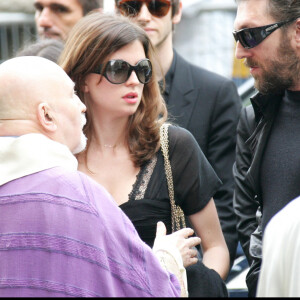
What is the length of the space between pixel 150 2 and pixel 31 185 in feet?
7.95

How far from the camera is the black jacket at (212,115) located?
4.33 m

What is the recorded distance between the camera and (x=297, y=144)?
3453 millimetres

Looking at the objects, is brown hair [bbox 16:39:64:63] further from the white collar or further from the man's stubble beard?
the white collar

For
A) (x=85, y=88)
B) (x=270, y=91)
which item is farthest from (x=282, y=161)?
(x=85, y=88)

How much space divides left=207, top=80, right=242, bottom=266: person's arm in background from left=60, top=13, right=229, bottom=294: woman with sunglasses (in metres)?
0.53

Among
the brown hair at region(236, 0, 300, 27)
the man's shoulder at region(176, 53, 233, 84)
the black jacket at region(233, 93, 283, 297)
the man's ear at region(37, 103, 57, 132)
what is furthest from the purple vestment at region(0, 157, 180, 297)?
the man's shoulder at region(176, 53, 233, 84)

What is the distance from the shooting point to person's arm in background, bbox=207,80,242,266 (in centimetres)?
425

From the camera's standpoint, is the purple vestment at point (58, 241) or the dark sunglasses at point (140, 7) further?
the dark sunglasses at point (140, 7)

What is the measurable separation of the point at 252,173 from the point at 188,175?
31cm

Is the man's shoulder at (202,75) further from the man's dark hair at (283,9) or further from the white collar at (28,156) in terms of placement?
the white collar at (28,156)

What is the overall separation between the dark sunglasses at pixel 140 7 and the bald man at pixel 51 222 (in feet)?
6.86

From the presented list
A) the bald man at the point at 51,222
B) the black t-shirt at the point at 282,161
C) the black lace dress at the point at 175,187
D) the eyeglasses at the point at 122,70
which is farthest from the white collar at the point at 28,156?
the black t-shirt at the point at 282,161

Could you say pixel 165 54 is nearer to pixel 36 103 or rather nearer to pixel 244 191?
pixel 244 191

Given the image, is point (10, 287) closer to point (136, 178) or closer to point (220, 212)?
point (136, 178)
